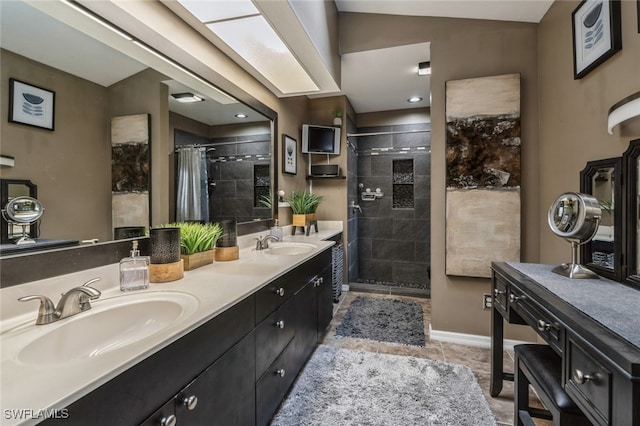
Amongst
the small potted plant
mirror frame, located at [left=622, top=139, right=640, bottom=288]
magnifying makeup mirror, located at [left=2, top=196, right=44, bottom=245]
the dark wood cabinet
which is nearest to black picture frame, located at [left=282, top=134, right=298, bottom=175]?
the small potted plant

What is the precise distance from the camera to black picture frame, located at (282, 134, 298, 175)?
2.96 meters

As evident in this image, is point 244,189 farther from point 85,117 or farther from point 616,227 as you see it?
point 616,227

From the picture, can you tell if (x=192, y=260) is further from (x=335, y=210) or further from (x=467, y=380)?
(x=335, y=210)

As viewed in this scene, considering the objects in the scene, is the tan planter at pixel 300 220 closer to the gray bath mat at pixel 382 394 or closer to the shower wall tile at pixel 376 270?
the gray bath mat at pixel 382 394

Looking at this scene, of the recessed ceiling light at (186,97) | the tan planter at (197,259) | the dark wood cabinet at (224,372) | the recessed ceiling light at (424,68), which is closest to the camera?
the dark wood cabinet at (224,372)

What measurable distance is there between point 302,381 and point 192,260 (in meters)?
1.10

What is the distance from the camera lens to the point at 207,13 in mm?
1540

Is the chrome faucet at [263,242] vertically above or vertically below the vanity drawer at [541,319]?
above

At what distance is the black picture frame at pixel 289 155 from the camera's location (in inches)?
117

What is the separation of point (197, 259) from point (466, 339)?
2265mm

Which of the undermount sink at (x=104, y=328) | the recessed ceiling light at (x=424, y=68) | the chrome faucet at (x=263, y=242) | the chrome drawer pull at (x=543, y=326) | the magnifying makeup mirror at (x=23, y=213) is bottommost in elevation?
the chrome drawer pull at (x=543, y=326)

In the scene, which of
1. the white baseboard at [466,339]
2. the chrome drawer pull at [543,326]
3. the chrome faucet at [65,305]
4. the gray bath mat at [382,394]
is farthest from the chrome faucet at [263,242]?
the chrome drawer pull at [543,326]

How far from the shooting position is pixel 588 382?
826 millimetres

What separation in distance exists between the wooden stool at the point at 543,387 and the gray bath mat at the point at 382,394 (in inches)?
12.6
